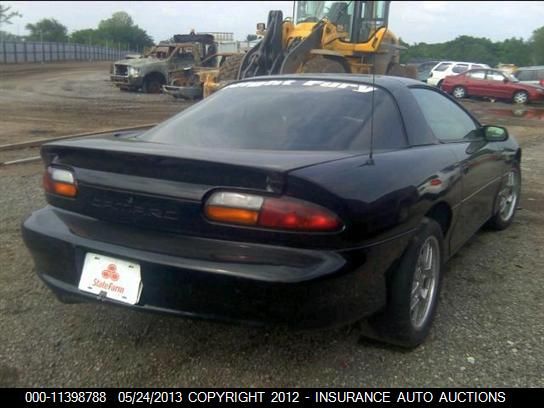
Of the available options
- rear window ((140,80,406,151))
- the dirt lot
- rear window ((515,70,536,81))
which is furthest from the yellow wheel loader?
rear window ((515,70,536,81))

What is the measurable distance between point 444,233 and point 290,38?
911cm

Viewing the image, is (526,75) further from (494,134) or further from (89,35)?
(89,35)

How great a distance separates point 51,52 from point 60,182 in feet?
154

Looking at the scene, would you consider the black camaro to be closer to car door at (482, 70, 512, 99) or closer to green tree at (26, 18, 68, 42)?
car door at (482, 70, 512, 99)

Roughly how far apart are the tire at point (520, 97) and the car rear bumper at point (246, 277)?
19997mm

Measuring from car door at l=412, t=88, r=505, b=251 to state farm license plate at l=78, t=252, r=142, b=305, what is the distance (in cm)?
184

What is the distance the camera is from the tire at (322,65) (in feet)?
35.9

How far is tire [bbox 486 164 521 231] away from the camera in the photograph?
14.3 feet

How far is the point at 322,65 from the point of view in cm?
1096

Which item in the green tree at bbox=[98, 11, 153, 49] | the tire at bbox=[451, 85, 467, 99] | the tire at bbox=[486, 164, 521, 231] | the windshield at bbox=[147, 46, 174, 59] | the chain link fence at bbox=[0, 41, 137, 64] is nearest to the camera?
the tire at bbox=[486, 164, 521, 231]

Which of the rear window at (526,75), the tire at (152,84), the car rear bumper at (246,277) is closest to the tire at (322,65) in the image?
the car rear bumper at (246,277)

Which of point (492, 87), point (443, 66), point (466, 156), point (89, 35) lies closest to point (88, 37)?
point (89, 35)

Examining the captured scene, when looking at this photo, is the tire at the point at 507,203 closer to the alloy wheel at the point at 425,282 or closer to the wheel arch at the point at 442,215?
the wheel arch at the point at 442,215
